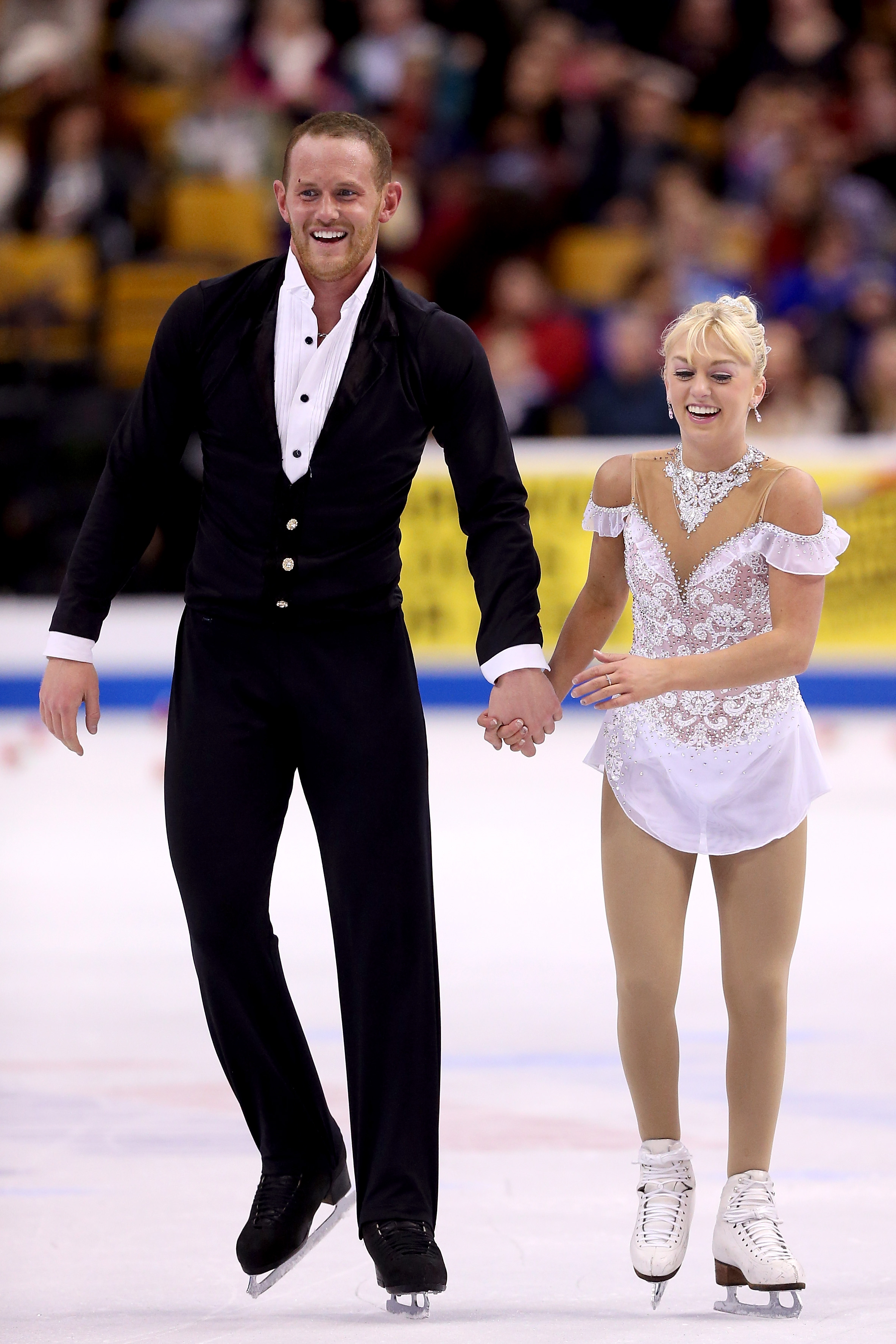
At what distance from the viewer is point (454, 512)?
797 cm

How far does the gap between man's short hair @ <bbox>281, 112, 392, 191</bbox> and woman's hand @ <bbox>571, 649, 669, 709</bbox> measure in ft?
2.28

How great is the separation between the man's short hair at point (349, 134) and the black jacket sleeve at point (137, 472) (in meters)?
0.24

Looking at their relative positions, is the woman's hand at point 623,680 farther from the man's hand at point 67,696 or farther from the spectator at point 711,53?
the spectator at point 711,53

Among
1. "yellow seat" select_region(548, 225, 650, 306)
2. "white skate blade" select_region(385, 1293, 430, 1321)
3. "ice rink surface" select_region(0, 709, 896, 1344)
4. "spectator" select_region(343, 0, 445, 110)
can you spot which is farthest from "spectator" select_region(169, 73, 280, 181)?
"white skate blade" select_region(385, 1293, 430, 1321)

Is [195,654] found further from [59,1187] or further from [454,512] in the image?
[454,512]

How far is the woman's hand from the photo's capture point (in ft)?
8.29

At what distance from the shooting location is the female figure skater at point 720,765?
2.59 m

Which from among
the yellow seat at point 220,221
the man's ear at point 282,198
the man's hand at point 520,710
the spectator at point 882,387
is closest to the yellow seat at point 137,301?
the yellow seat at point 220,221

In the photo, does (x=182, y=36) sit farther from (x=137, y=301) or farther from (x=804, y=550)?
(x=804, y=550)

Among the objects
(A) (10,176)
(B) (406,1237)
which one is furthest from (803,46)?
(B) (406,1237)

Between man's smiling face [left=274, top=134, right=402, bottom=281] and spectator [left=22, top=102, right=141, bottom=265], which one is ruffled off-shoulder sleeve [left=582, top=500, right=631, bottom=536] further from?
spectator [left=22, top=102, right=141, bottom=265]

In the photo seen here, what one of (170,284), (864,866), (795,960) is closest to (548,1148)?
(795,960)

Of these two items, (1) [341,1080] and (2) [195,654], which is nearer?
(2) [195,654]

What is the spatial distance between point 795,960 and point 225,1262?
2090 millimetres
